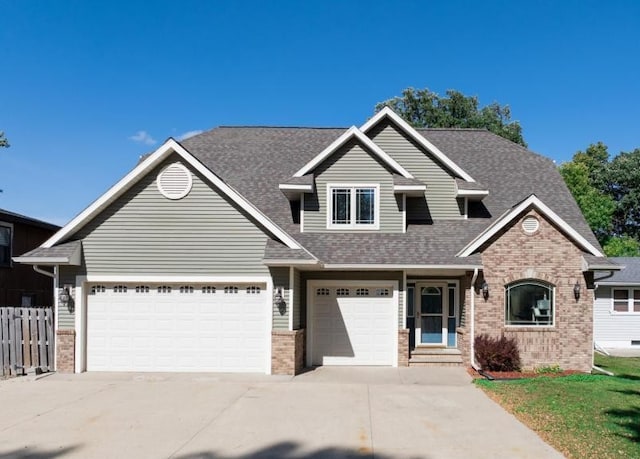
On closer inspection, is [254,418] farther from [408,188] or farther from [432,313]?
[432,313]

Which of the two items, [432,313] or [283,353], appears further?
[432,313]

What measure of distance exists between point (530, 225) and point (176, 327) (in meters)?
10.1

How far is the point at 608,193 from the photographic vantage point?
145 feet

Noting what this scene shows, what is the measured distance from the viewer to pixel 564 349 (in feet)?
45.9

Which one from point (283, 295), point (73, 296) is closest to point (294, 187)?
point (283, 295)

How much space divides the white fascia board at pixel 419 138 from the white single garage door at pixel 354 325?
451 cm

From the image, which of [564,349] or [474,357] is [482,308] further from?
[564,349]

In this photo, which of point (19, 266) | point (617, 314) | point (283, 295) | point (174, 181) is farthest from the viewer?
point (617, 314)

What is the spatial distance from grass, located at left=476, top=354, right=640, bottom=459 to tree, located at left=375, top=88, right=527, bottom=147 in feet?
93.0

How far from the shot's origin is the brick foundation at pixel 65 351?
13188 mm

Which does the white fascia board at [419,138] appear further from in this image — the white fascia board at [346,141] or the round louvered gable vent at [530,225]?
the round louvered gable vent at [530,225]

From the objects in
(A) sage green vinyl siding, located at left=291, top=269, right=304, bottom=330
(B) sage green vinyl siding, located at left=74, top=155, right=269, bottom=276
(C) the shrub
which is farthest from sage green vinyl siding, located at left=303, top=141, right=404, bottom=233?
(C) the shrub

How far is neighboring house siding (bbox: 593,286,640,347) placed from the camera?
72.3ft

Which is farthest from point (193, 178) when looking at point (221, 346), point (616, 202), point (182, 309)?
point (616, 202)
